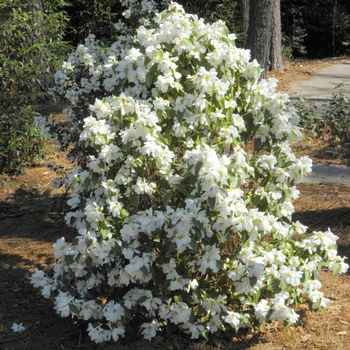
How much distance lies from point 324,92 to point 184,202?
7.64 meters

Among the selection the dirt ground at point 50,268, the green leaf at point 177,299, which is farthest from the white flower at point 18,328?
the green leaf at point 177,299

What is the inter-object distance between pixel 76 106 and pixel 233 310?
6.99ft

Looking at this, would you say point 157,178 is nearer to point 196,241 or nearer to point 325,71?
point 196,241

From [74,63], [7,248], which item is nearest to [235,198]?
[74,63]

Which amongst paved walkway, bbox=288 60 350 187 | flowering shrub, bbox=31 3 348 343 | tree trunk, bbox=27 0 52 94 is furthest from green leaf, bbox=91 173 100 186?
tree trunk, bbox=27 0 52 94

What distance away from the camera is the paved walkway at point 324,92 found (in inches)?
241

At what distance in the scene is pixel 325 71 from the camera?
13.2 meters

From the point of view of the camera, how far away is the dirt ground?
365 centimetres

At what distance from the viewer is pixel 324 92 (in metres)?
10.5

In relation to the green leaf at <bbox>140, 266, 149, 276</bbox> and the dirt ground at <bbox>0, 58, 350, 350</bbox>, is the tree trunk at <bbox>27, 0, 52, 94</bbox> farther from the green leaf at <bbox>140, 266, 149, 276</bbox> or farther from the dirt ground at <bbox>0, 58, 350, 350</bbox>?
the green leaf at <bbox>140, 266, 149, 276</bbox>

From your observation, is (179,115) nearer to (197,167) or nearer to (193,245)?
(197,167)

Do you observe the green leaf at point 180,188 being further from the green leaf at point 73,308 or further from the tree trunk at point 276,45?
the tree trunk at point 276,45

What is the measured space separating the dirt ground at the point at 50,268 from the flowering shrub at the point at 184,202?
170 millimetres

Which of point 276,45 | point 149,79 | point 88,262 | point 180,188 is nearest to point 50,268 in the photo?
point 88,262
